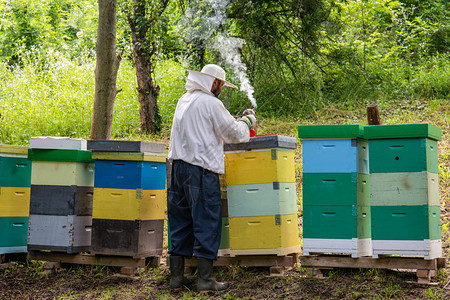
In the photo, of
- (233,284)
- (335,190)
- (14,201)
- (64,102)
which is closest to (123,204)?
(233,284)

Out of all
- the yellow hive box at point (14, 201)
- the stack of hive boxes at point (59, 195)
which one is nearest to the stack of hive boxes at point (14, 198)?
the yellow hive box at point (14, 201)

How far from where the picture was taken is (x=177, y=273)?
14.5ft

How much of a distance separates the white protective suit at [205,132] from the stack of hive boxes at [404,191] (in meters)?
1.13

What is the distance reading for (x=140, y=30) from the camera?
401 inches

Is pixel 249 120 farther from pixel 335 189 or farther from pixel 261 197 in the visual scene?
pixel 335 189

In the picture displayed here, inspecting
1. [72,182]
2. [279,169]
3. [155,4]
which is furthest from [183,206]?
[155,4]

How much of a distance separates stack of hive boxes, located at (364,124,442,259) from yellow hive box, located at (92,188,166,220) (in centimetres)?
205

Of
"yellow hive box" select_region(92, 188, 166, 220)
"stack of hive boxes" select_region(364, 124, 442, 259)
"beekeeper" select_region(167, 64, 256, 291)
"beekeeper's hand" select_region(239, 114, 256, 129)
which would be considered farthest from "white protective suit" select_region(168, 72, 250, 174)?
"stack of hive boxes" select_region(364, 124, 442, 259)

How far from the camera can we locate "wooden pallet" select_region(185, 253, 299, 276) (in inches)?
172

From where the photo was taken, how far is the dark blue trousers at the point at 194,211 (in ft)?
14.0

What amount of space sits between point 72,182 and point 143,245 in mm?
920

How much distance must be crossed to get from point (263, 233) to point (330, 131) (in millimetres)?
1043

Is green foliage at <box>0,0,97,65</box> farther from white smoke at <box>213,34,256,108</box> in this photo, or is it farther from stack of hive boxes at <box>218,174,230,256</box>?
→ stack of hive boxes at <box>218,174,230,256</box>

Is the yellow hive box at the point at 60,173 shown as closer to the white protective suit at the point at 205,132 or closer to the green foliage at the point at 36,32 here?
the white protective suit at the point at 205,132
